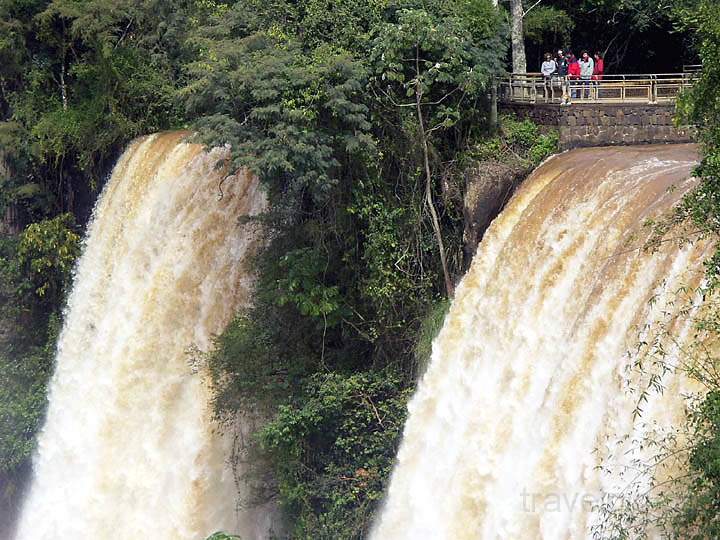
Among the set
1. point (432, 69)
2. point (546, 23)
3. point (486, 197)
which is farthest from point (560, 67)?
point (546, 23)

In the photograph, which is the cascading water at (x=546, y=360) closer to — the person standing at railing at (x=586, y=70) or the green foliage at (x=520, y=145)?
the green foliage at (x=520, y=145)

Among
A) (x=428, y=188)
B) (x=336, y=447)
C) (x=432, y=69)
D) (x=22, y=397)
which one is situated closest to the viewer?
(x=432, y=69)

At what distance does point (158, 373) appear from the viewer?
20.2 meters

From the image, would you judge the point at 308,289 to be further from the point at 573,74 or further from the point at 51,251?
the point at 51,251

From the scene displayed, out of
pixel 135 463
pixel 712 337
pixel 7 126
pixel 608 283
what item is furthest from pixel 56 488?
pixel 712 337

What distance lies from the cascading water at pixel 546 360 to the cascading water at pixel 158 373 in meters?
4.49

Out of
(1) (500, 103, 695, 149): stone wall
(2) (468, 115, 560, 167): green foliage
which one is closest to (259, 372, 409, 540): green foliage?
(2) (468, 115, 560, 167): green foliage

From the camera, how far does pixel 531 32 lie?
2448 cm

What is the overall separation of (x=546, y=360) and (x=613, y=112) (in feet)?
17.8

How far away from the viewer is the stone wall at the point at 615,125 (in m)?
16.9

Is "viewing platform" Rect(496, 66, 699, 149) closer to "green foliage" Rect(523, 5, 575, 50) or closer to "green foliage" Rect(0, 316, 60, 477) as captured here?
"green foliage" Rect(523, 5, 575, 50)

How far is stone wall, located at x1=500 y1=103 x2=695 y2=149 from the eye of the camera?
16.9 metres

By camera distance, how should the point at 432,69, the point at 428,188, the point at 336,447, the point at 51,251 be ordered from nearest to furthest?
the point at 432,69 → the point at 428,188 → the point at 336,447 → the point at 51,251

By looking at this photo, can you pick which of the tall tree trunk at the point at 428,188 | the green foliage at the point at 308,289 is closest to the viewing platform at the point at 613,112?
the tall tree trunk at the point at 428,188
